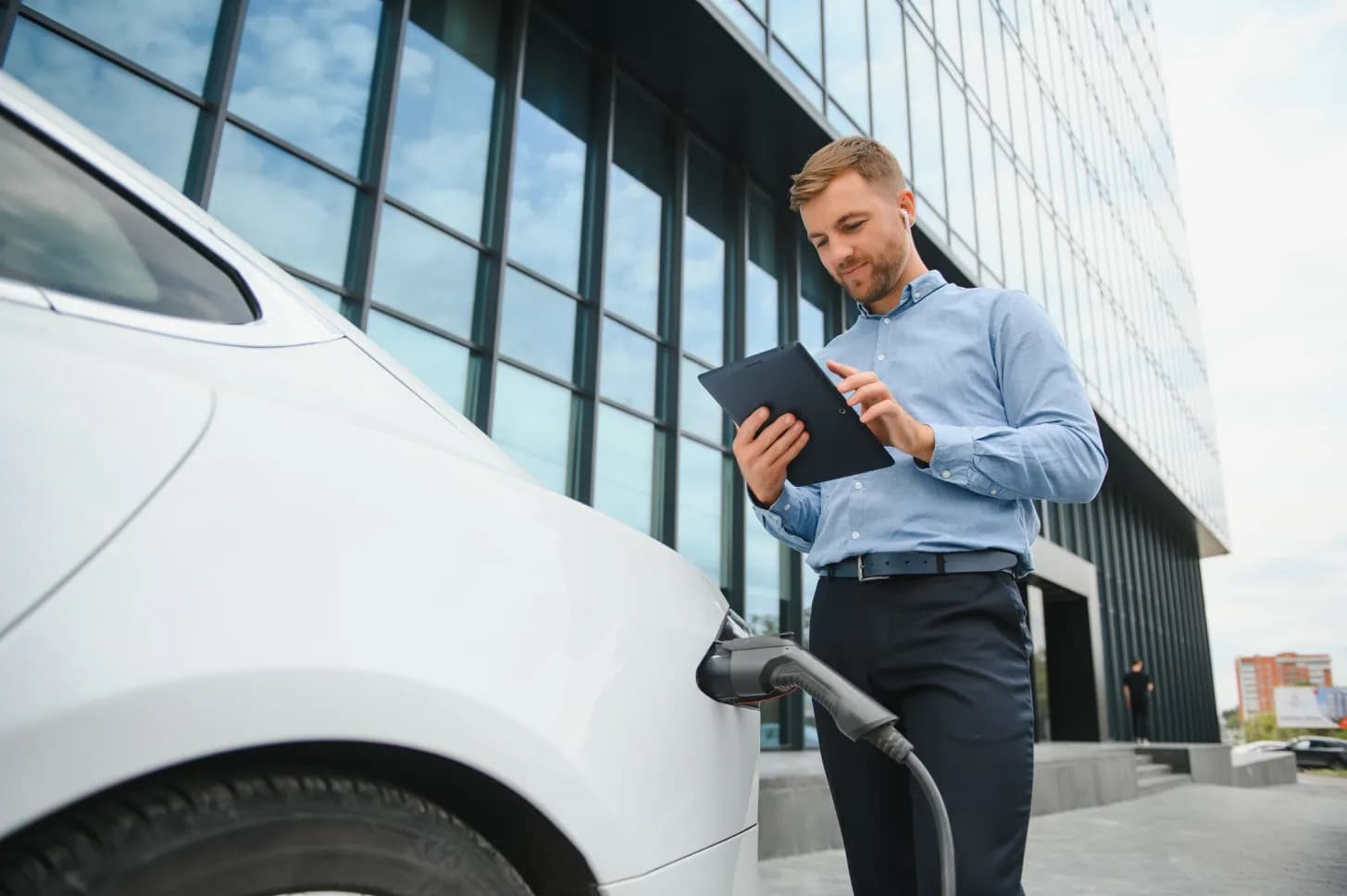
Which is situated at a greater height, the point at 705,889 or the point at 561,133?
the point at 561,133

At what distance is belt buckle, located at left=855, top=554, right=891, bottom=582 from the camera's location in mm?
1453

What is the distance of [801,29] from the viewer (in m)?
10.4

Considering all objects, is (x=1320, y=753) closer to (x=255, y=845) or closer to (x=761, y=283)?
(x=761, y=283)

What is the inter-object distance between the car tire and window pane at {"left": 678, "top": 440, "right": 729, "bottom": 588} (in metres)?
7.65

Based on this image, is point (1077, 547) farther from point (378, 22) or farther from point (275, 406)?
point (275, 406)

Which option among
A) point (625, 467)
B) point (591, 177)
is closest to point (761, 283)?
point (591, 177)

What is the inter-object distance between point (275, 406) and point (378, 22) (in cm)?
734

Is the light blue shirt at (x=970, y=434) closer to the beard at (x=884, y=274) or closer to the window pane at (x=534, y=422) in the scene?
the beard at (x=884, y=274)

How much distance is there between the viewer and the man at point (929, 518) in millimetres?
1313

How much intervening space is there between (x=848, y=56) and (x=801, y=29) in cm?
120

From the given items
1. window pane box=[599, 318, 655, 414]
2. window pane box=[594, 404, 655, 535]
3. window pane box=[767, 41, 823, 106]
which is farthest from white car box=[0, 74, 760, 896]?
window pane box=[767, 41, 823, 106]

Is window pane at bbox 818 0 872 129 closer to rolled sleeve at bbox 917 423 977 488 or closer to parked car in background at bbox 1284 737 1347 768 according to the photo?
rolled sleeve at bbox 917 423 977 488

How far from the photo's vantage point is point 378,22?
7020 mm

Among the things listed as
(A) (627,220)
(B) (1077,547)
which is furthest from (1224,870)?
(B) (1077,547)
